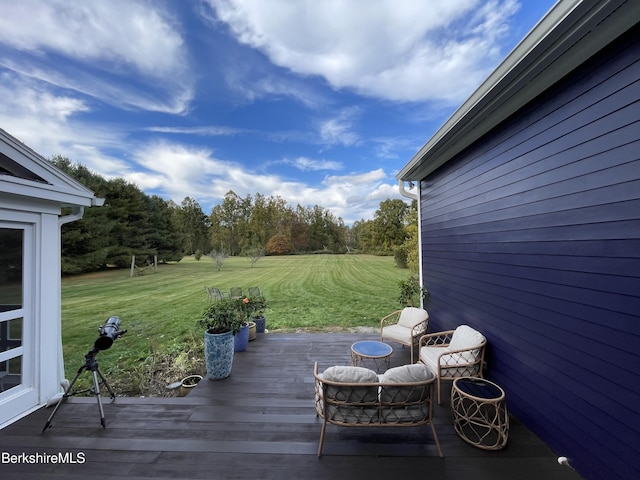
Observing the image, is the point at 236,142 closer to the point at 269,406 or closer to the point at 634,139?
the point at 269,406

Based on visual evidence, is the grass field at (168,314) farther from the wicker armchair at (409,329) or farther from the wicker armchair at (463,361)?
the wicker armchair at (463,361)

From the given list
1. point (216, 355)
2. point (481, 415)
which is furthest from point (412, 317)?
point (216, 355)

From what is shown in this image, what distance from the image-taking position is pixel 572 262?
1.96 m

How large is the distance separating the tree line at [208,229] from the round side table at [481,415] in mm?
8620

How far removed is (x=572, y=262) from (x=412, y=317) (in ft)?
8.86

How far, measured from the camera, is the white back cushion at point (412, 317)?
4.22 meters

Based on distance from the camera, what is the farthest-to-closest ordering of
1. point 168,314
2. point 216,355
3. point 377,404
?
point 168,314 → point 216,355 → point 377,404

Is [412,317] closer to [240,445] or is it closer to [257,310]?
[257,310]

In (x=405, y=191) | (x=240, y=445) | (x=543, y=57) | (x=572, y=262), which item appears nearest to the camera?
(x=543, y=57)

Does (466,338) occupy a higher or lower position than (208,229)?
lower

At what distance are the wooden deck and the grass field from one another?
0.77 meters

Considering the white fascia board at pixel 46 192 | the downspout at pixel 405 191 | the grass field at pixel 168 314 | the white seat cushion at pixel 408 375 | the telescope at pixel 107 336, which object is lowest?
the grass field at pixel 168 314

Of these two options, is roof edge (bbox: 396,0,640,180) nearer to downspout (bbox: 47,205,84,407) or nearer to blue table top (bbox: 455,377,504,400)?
blue table top (bbox: 455,377,504,400)

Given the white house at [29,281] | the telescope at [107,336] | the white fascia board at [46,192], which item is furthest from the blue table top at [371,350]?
the white fascia board at [46,192]
